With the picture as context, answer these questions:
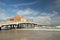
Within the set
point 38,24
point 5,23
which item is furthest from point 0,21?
point 38,24

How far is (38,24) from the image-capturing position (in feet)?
161

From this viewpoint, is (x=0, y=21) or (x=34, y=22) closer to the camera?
(x=0, y=21)

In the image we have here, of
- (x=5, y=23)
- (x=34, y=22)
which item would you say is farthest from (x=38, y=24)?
(x=5, y=23)

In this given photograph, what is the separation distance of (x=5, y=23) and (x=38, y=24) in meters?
12.2

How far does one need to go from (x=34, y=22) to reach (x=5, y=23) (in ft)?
35.3

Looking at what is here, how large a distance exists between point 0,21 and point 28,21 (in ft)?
31.2

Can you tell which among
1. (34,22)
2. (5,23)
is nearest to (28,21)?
(34,22)

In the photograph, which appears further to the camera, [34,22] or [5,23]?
[34,22]

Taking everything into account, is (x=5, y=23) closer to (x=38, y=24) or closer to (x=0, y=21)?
A: (x=0, y=21)

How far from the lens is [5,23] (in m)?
40.2

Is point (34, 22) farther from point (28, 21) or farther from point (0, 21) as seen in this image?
point (0, 21)

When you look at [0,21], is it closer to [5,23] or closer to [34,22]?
[5,23]

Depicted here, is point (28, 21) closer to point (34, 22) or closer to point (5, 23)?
point (34, 22)

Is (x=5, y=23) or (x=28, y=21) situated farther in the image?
(x=28, y=21)
